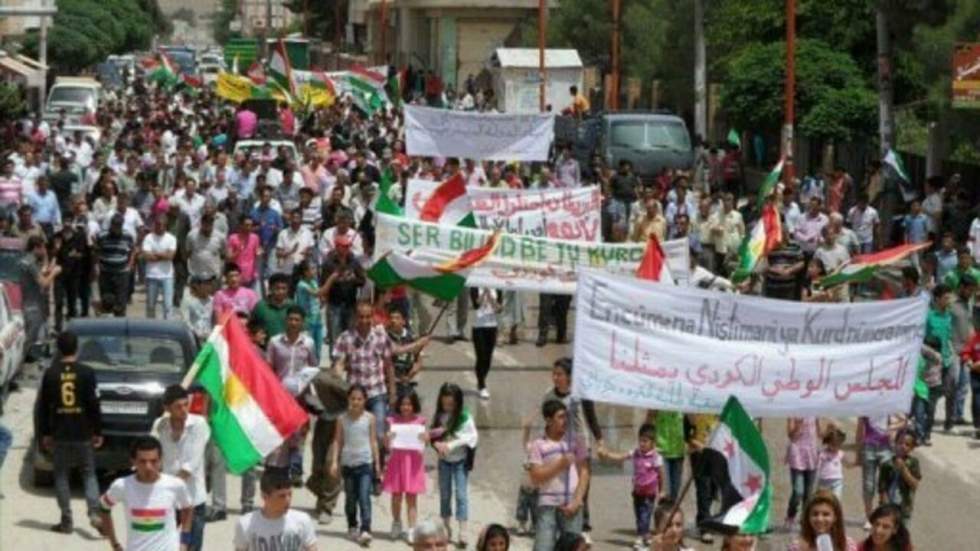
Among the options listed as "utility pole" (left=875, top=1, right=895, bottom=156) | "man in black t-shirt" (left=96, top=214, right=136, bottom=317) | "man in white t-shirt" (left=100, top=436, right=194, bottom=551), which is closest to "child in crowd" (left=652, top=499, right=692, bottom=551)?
"man in white t-shirt" (left=100, top=436, right=194, bottom=551)

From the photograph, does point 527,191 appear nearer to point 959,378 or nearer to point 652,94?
point 959,378

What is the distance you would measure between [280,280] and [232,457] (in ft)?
16.2

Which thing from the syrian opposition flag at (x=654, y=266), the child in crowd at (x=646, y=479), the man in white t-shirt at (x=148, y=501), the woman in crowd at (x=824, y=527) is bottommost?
the child in crowd at (x=646, y=479)

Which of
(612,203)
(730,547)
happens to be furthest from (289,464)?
(612,203)

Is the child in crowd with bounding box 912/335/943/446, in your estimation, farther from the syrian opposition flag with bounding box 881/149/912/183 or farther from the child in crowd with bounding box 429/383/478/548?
the syrian opposition flag with bounding box 881/149/912/183

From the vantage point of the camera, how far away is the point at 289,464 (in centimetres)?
1780

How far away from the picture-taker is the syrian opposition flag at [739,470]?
12688 mm

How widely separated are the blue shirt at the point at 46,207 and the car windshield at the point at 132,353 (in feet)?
33.2

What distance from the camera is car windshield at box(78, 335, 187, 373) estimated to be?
18.3 meters

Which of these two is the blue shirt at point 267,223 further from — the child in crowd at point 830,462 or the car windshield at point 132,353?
the child in crowd at point 830,462

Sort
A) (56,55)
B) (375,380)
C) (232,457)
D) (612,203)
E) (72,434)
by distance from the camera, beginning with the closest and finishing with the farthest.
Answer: (232,457) < (72,434) < (375,380) < (612,203) < (56,55)

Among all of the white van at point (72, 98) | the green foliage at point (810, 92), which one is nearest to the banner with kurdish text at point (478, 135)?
the green foliage at point (810, 92)

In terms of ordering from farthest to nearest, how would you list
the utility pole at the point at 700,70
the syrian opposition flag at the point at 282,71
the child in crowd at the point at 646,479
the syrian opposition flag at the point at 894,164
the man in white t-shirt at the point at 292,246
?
the syrian opposition flag at the point at 282,71 → the utility pole at the point at 700,70 → the syrian opposition flag at the point at 894,164 → the man in white t-shirt at the point at 292,246 → the child in crowd at the point at 646,479

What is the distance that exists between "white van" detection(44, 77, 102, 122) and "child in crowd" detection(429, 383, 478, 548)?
40.7 m
